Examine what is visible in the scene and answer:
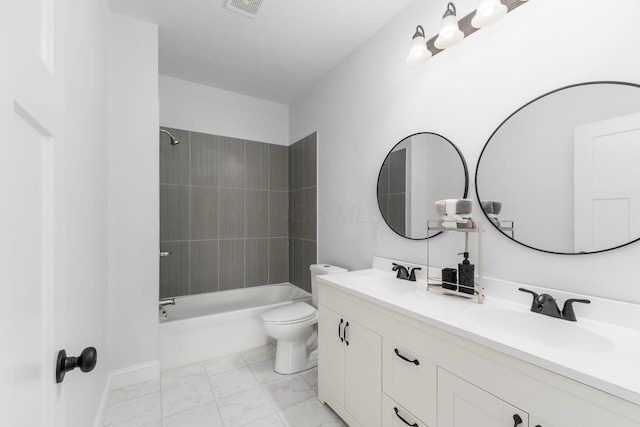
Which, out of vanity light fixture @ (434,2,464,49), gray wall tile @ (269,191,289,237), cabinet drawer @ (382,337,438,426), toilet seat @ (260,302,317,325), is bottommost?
toilet seat @ (260,302,317,325)

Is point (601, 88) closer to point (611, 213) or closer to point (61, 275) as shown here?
point (611, 213)

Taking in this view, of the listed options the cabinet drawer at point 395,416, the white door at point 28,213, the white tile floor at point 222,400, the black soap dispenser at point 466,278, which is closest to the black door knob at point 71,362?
the white door at point 28,213

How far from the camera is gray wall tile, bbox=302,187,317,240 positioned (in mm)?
2896

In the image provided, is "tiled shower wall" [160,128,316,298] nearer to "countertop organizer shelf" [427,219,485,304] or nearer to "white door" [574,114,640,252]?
"countertop organizer shelf" [427,219,485,304]

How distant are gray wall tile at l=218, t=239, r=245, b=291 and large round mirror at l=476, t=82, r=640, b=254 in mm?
2467

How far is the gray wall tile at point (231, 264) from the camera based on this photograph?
9.84 feet

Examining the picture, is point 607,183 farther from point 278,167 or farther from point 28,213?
point 278,167

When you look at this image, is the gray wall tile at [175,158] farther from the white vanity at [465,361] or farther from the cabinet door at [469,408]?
the cabinet door at [469,408]

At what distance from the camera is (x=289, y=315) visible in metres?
2.17

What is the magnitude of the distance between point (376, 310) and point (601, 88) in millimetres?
1287

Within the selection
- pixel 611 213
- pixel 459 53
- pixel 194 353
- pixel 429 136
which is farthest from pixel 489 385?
pixel 194 353

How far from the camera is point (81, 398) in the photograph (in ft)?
3.99

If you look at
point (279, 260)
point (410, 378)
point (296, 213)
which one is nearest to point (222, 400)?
point (410, 378)

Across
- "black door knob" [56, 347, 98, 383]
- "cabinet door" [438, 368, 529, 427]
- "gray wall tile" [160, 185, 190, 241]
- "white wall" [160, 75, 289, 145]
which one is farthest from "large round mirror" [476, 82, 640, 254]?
"gray wall tile" [160, 185, 190, 241]
